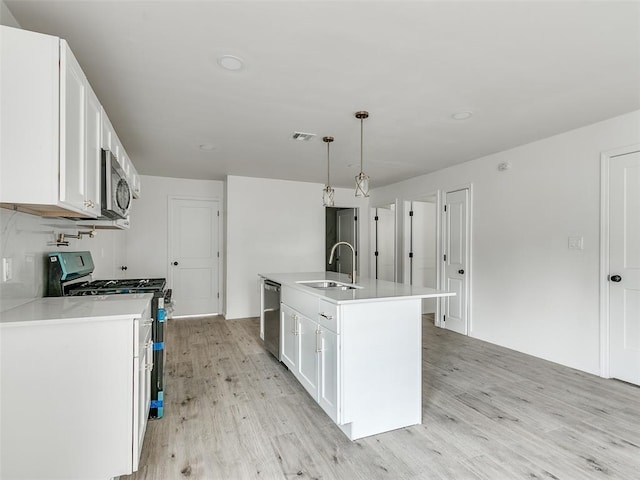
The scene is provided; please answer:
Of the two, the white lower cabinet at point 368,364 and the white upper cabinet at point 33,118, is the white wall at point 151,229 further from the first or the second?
the white upper cabinet at point 33,118

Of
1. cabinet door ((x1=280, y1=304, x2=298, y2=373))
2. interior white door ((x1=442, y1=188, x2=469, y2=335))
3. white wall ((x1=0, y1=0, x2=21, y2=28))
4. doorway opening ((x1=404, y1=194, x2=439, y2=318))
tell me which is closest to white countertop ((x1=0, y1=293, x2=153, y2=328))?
cabinet door ((x1=280, y1=304, x2=298, y2=373))

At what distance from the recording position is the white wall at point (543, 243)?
3.21m

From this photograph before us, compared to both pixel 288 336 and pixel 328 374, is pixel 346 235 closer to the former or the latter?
pixel 288 336

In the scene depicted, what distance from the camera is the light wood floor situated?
189 cm

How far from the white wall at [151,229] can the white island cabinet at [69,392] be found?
3.99 metres

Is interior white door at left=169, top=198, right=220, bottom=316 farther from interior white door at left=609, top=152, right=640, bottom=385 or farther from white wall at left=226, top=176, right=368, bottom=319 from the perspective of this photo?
interior white door at left=609, top=152, right=640, bottom=385

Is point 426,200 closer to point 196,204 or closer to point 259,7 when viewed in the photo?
point 196,204

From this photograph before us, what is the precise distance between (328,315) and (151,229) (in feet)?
14.2

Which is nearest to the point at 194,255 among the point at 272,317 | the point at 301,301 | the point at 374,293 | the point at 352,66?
the point at 272,317

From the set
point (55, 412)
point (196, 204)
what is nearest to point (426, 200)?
point (196, 204)

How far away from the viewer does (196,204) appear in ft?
19.2

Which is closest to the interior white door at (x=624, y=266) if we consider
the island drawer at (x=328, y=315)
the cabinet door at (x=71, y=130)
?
the island drawer at (x=328, y=315)

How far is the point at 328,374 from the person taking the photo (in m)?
2.31

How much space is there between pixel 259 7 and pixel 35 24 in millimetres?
1183
